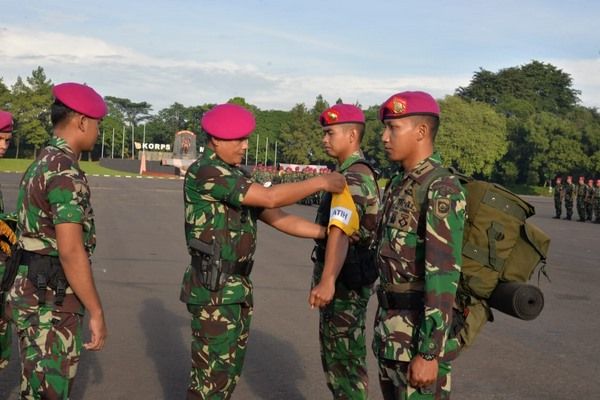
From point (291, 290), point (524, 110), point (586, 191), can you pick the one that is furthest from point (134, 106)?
point (291, 290)

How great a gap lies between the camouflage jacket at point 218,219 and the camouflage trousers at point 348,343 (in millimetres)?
623

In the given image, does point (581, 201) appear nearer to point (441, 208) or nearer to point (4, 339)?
point (4, 339)

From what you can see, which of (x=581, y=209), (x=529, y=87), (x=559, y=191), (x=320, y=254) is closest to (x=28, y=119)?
(x=529, y=87)

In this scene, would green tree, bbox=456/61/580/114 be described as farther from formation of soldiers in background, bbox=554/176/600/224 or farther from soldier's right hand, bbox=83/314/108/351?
soldier's right hand, bbox=83/314/108/351

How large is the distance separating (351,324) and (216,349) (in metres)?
0.83

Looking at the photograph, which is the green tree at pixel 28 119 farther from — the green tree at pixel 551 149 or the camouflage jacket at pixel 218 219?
the camouflage jacket at pixel 218 219

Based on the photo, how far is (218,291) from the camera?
12.9 feet

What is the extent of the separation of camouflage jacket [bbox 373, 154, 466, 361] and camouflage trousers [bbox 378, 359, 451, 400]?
0.06 meters

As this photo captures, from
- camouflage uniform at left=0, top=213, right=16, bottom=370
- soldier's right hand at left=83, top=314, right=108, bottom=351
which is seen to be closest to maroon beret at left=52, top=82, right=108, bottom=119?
soldier's right hand at left=83, top=314, right=108, bottom=351

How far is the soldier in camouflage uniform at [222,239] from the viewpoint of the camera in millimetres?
3904

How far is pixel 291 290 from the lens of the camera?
9906 mm

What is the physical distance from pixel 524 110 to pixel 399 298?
312 ft

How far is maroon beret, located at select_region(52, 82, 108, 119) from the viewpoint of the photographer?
3.61 meters

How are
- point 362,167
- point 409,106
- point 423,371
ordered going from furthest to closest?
point 362,167
point 409,106
point 423,371
